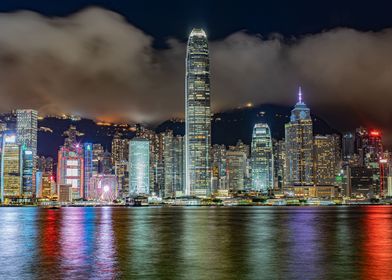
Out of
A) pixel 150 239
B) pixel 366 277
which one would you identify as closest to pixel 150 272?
pixel 366 277

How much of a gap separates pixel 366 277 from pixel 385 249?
19.6 metres

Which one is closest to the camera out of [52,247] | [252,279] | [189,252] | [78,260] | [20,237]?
[252,279]

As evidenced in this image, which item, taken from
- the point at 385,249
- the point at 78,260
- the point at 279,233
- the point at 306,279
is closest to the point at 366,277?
the point at 306,279

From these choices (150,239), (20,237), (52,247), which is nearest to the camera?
(52,247)

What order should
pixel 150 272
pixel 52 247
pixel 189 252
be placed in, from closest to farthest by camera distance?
pixel 150 272
pixel 189 252
pixel 52 247

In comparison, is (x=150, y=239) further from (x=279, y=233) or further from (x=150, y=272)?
(x=150, y=272)

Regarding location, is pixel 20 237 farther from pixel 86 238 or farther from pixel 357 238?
pixel 357 238

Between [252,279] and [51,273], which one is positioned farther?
[51,273]

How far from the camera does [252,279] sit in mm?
41688

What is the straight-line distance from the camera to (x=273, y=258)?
54.0 metres

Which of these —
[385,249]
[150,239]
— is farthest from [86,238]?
[385,249]

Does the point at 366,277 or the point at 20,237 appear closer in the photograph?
the point at 366,277

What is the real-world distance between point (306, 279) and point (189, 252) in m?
18.8

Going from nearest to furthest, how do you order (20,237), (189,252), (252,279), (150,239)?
(252,279) < (189,252) < (150,239) < (20,237)
